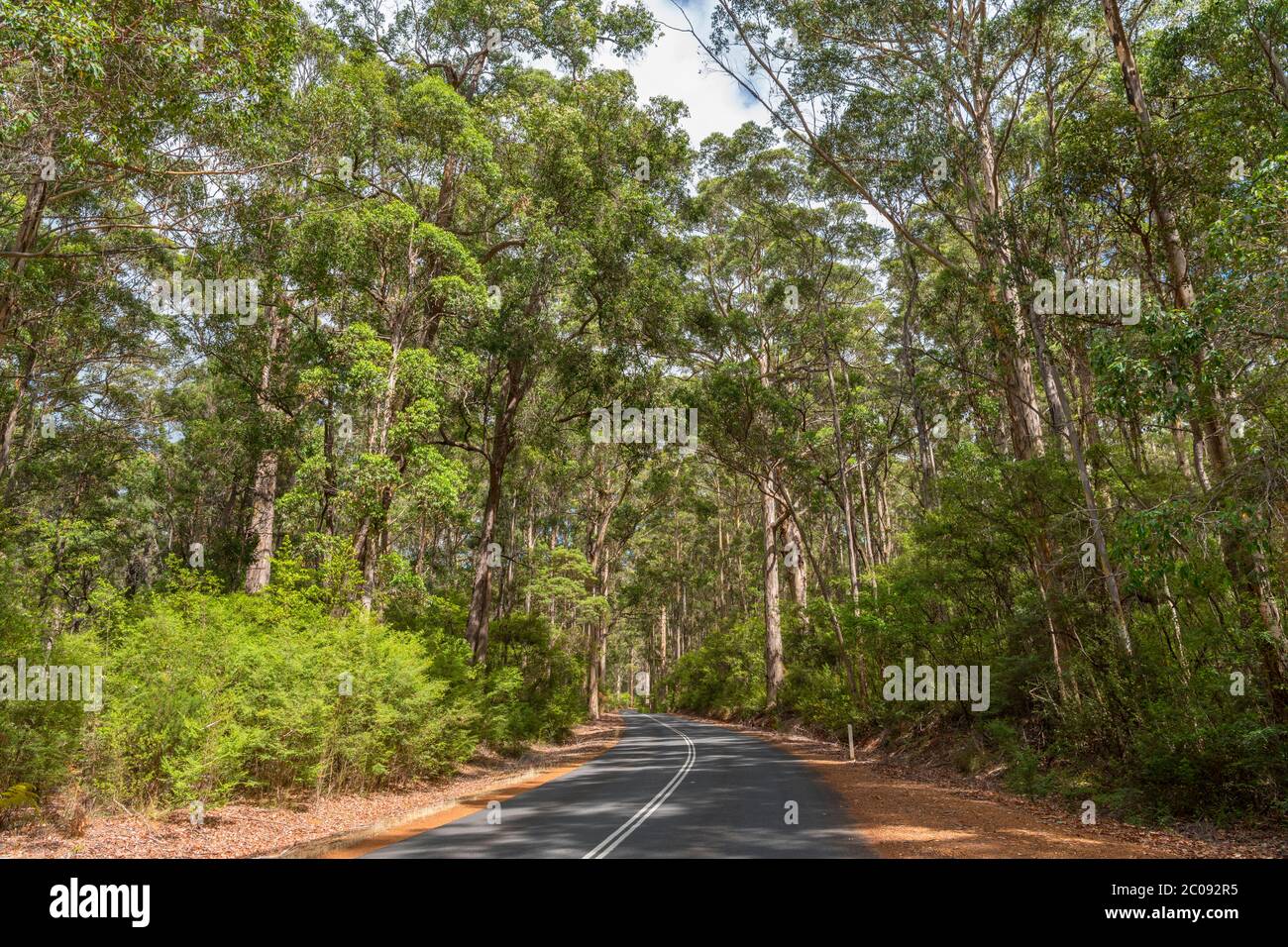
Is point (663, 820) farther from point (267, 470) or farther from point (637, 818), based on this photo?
point (267, 470)

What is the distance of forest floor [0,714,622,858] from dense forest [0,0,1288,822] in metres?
0.39

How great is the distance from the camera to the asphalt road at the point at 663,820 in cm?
714

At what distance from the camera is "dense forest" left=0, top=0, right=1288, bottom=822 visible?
806 centimetres

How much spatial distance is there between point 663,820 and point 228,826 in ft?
18.0

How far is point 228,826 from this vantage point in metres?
8.62

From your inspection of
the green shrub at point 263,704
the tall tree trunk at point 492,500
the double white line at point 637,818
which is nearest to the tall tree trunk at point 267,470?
the tall tree trunk at point 492,500

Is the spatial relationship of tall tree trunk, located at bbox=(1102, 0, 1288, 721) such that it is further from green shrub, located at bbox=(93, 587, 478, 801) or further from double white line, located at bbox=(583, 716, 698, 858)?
green shrub, located at bbox=(93, 587, 478, 801)

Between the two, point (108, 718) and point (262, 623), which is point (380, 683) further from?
point (108, 718)

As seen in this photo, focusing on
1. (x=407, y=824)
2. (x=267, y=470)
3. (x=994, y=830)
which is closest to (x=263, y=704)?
(x=407, y=824)

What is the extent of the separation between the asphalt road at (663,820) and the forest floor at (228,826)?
131 cm

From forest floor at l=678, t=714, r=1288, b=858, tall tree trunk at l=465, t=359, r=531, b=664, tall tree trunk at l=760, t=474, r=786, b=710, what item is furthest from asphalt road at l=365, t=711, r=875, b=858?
tall tree trunk at l=760, t=474, r=786, b=710

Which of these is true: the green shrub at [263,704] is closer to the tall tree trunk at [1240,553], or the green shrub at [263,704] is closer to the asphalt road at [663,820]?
the asphalt road at [663,820]

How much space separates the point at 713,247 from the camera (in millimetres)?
29047
